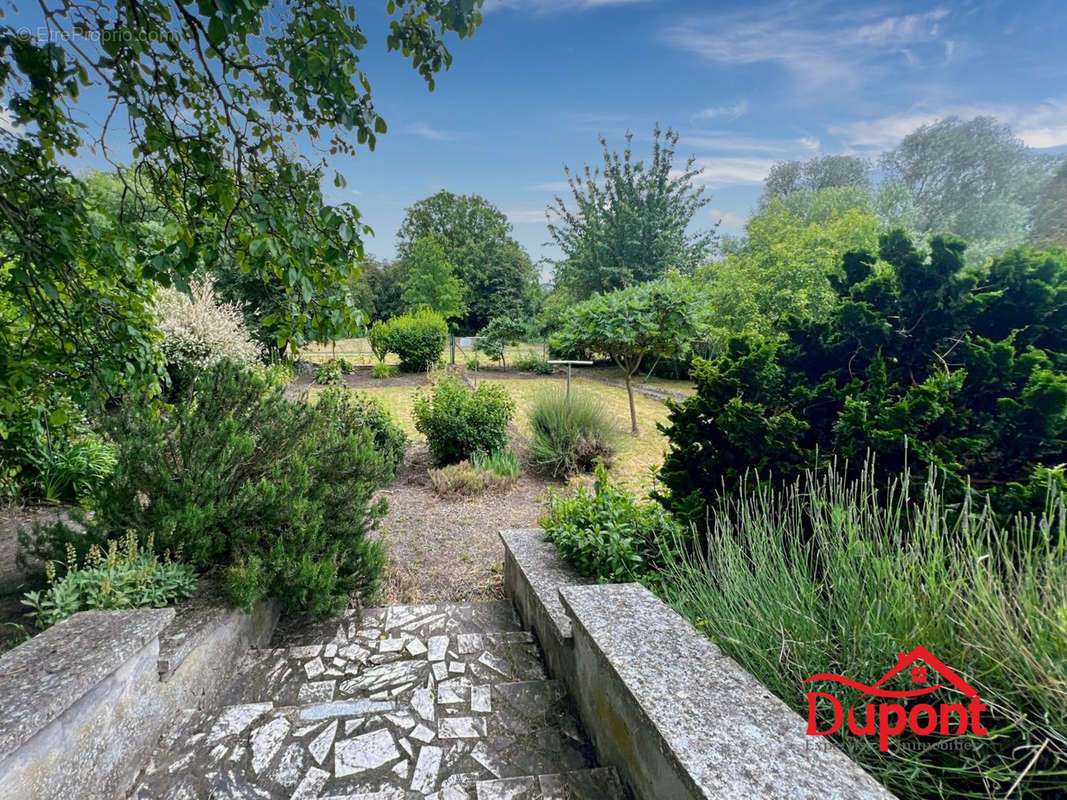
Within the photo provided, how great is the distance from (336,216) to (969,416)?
98.1 inches

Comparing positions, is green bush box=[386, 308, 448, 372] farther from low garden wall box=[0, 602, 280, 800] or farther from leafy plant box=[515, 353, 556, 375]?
low garden wall box=[0, 602, 280, 800]

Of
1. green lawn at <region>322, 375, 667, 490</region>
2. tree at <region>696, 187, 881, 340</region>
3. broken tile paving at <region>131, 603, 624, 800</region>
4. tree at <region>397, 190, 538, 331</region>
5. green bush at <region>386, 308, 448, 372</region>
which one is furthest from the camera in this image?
tree at <region>397, 190, 538, 331</region>

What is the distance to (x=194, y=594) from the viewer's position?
2045 millimetres

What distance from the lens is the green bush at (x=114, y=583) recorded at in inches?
67.2

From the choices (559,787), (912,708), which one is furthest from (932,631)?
(559,787)

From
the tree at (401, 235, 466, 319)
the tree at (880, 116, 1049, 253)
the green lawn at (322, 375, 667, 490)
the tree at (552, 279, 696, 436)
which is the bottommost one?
the green lawn at (322, 375, 667, 490)

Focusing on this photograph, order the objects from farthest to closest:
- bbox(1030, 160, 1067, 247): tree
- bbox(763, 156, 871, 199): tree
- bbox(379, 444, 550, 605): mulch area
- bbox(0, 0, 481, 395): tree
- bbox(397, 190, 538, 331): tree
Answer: bbox(763, 156, 871, 199): tree → bbox(397, 190, 538, 331): tree → bbox(1030, 160, 1067, 247): tree → bbox(379, 444, 550, 605): mulch area → bbox(0, 0, 481, 395): tree

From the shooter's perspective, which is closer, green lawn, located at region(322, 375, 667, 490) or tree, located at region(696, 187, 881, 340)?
green lawn, located at region(322, 375, 667, 490)

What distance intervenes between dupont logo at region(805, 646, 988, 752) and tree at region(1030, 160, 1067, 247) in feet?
99.0

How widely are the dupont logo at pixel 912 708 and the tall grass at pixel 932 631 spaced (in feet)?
0.08

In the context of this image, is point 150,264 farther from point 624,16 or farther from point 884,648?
point 624,16

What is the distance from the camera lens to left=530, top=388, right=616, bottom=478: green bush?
5.77 m

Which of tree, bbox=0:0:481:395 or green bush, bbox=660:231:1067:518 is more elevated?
tree, bbox=0:0:481:395

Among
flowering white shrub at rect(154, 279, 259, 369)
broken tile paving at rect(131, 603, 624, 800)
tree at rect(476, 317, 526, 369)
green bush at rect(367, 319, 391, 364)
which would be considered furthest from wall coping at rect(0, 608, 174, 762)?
tree at rect(476, 317, 526, 369)
